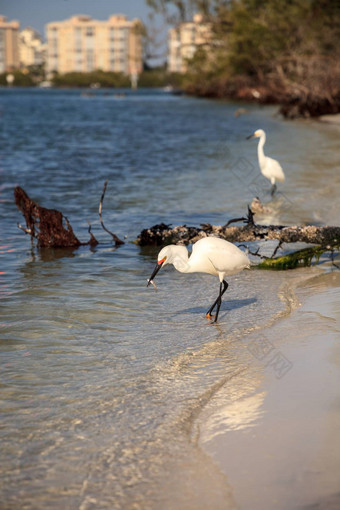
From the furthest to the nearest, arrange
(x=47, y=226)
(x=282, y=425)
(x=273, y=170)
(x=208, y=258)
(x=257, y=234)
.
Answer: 1. (x=273, y=170)
2. (x=47, y=226)
3. (x=257, y=234)
4. (x=208, y=258)
5. (x=282, y=425)

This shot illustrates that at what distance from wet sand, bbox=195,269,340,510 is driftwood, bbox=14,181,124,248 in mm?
4586

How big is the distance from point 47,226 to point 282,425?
6504mm

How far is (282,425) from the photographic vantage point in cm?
448

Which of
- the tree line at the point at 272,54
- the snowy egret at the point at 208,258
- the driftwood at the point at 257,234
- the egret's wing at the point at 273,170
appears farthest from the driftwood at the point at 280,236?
the tree line at the point at 272,54

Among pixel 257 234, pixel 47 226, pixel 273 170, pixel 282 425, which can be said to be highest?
pixel 273 170

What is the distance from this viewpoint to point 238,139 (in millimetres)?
31141

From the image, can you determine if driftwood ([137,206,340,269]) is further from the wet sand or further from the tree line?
the tree line

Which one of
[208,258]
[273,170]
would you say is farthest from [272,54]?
[208,258]

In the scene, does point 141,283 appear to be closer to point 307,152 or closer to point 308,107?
point 307,152

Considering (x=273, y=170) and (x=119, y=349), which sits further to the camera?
(x=273, y=170)

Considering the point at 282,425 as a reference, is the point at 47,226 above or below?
above

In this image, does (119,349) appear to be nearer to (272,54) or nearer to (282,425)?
(282,425)

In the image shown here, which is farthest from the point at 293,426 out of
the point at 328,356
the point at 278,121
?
the point at 278,121

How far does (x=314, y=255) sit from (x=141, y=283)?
7.24ft
